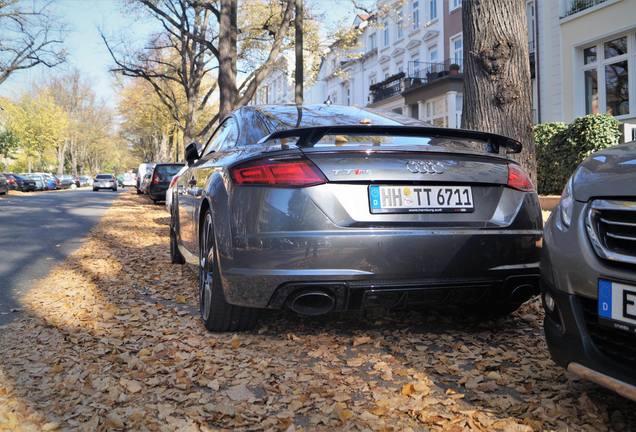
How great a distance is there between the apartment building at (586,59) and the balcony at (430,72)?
6601 mm

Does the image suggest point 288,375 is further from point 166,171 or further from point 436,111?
point 436,111

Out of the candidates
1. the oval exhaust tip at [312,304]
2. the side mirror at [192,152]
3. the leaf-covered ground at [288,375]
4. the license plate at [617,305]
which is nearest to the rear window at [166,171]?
the side mirror at [192,152]

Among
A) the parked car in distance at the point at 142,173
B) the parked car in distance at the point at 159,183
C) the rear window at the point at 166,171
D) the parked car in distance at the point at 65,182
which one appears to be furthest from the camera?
the parked car in distance at the point at 65,182

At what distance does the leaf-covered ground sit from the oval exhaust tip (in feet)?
1.00

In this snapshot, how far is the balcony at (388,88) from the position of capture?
1244 inches

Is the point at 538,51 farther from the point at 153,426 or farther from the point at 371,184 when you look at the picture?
the point at 153,426

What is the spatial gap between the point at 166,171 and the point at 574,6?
15.1 meters

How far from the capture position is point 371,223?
2986 mm

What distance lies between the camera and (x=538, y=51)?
1920 cm

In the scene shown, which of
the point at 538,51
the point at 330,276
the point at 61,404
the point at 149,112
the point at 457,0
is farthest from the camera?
the point at 149,112

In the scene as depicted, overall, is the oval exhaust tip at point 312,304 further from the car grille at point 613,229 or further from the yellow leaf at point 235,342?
the car grille at point 613,229

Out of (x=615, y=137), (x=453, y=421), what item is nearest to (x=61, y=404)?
(x=453, y=421)

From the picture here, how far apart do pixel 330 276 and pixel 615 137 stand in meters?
11.3

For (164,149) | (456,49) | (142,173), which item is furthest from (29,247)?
(164,149)
